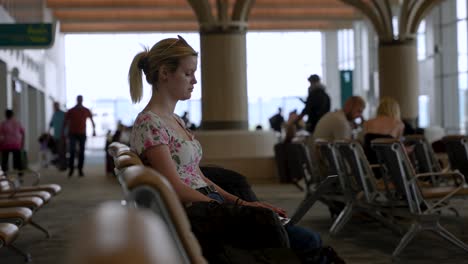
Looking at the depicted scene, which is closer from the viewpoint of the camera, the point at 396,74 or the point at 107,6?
the point at 396,74

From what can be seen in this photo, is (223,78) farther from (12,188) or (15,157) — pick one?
(12,188)

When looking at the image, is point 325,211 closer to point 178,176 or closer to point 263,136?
point 263,136

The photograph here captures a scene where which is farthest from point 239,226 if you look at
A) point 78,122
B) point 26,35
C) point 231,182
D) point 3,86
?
point 3,86

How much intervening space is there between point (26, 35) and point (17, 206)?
12879mm

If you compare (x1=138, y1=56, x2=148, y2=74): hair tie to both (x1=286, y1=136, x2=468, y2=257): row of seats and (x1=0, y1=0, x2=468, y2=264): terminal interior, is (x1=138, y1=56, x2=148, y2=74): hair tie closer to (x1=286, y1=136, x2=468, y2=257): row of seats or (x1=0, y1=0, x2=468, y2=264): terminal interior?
(x1=0, y1=0, x2=468, y2=264): terminal interior

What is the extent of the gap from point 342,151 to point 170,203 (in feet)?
21.8

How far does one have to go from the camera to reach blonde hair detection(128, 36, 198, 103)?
3438 mm

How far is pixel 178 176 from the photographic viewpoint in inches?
132

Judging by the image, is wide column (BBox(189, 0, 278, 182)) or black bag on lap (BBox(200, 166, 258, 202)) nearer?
black bag on lap (BBox(200, 166, 258, 202))

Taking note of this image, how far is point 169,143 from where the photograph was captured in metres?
3.56

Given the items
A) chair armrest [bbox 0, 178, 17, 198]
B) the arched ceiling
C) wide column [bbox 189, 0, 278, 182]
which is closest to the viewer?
chair armrest [bbox 0, 178, 17, 198]

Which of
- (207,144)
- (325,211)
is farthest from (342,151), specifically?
(207,144)

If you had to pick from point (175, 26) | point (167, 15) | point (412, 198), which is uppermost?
point (167, 15)

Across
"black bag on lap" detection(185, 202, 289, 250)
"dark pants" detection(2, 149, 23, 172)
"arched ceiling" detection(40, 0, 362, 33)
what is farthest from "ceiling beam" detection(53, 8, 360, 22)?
"black bag on lap" detection(185, 202, 289, 250)
